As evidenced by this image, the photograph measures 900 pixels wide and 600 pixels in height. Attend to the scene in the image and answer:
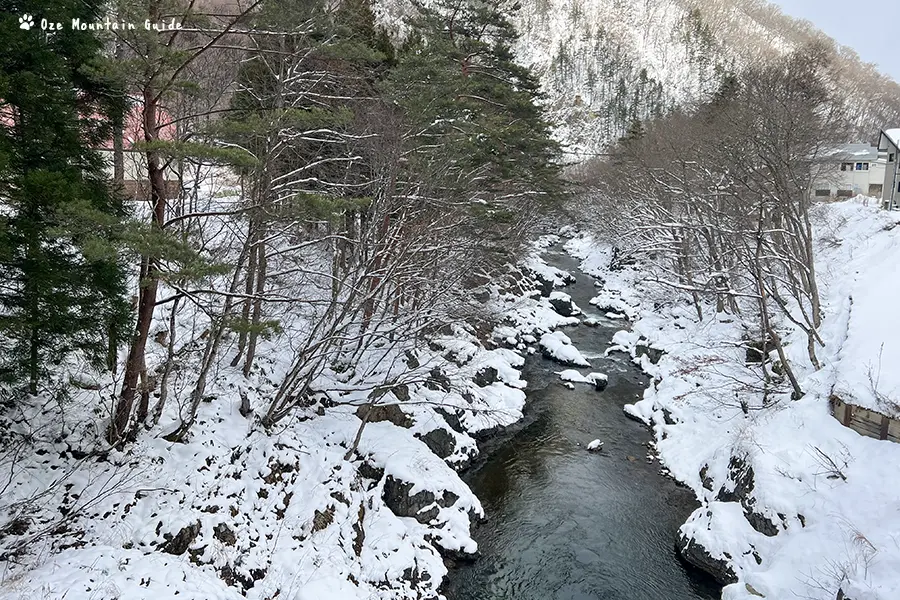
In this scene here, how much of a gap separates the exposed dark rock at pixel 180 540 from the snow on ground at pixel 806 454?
8696mm

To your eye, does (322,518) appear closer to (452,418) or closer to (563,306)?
(452,418)

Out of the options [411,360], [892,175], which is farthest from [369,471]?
[892,175]

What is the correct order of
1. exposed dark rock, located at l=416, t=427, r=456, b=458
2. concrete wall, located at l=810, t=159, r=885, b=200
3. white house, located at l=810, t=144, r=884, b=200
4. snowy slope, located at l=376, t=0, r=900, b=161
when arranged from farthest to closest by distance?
snowy slope, located at l=376, t=0, r=900, b=161, concrete wall, located at l=810, t=159, r=885, b=200, white house, located at l=810, t=144, r=884, b=200, exposed dark rock, located at l=416, t=427, r=456, b=458

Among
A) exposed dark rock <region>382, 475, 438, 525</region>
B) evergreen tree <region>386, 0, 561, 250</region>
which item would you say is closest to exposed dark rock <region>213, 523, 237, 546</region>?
exposed dark rock <region>382, 475, 438, 525</region>

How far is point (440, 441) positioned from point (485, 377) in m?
4.57

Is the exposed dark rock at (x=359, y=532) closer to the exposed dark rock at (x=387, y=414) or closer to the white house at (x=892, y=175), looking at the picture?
the exposed dark rock at (x=387, y=414)

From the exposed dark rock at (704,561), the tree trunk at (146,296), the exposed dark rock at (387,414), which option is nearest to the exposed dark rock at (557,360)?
the exposed dark rock at (387,414)

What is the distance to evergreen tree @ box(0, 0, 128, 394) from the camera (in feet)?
16.4

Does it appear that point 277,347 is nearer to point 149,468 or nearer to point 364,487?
point 364,487

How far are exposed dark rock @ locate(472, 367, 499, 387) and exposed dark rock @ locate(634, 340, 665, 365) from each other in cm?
689

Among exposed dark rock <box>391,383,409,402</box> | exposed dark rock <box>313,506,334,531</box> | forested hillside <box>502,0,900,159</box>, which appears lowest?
exposed dark rock <box>313,506,334,531</box>

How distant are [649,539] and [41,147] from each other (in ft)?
39.7

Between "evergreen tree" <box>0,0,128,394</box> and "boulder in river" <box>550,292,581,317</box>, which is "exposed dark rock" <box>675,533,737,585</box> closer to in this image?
"evergreen tree" <box>0,0,128,394</box>

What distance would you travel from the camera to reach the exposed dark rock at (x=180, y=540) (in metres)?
6.78
